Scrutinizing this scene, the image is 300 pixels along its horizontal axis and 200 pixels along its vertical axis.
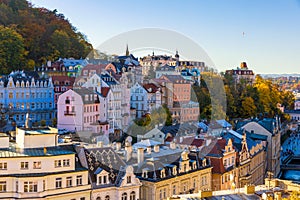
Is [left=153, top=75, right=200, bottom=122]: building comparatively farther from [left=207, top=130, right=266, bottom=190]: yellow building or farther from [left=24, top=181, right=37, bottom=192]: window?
[left=24, top=181, right=37, bottom=192]: window

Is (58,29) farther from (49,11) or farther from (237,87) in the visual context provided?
(237,87)

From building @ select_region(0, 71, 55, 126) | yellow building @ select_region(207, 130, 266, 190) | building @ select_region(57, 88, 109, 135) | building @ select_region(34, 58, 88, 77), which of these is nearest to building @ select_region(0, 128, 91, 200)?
yellow building @ select_region(207, 130, 266, 190)

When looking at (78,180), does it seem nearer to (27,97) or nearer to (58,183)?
(58,183)

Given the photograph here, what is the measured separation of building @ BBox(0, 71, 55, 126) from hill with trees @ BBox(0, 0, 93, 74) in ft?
19.4

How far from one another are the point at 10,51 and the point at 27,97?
9.93 m

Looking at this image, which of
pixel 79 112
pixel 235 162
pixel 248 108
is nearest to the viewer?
pixel 235 162

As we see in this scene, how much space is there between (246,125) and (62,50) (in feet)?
107

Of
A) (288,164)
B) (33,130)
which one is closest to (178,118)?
(288,164)

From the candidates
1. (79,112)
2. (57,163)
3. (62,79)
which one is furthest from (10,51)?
(57,163)

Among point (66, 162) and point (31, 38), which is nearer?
point (66, 162)

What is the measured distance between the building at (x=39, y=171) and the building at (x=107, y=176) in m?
0.37

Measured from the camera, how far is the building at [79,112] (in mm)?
40938

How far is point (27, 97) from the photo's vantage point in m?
47.5

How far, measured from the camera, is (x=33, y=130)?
2266 centimetres
